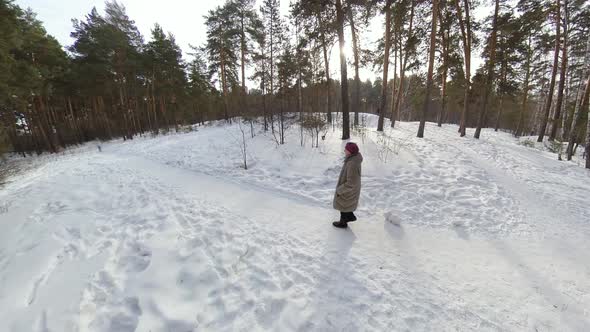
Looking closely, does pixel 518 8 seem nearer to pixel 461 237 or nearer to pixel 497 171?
pixel 497 171

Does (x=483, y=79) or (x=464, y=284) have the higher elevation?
(x=483, y=79)

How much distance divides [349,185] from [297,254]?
1.51 metres

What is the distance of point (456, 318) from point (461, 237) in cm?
209

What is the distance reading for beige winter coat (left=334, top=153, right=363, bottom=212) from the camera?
12.7ft

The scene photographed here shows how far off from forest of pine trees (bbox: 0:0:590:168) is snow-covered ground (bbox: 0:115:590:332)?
5.15 metres

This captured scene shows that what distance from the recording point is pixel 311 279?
2.88 metres

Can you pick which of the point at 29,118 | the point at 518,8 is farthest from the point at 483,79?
the point at 29,118

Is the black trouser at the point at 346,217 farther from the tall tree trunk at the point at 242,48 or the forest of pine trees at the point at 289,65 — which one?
the tall tree trunk at the point at 242,48

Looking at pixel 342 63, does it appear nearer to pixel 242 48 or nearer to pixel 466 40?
pixel 466 40

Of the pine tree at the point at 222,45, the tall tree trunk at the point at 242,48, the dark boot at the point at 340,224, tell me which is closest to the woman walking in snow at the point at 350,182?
the dark boot at the point at 340,224

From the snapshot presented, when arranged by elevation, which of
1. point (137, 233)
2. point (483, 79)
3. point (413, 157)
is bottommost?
point (137, 233)

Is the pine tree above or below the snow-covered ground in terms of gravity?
above

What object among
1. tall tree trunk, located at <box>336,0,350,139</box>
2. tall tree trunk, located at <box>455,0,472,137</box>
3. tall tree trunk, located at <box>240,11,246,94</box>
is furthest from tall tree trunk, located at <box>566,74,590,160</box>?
tall tree trunk, located at <box>240,11,246,94</box>

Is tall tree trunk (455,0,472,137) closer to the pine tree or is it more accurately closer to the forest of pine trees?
the forest of pine trees
